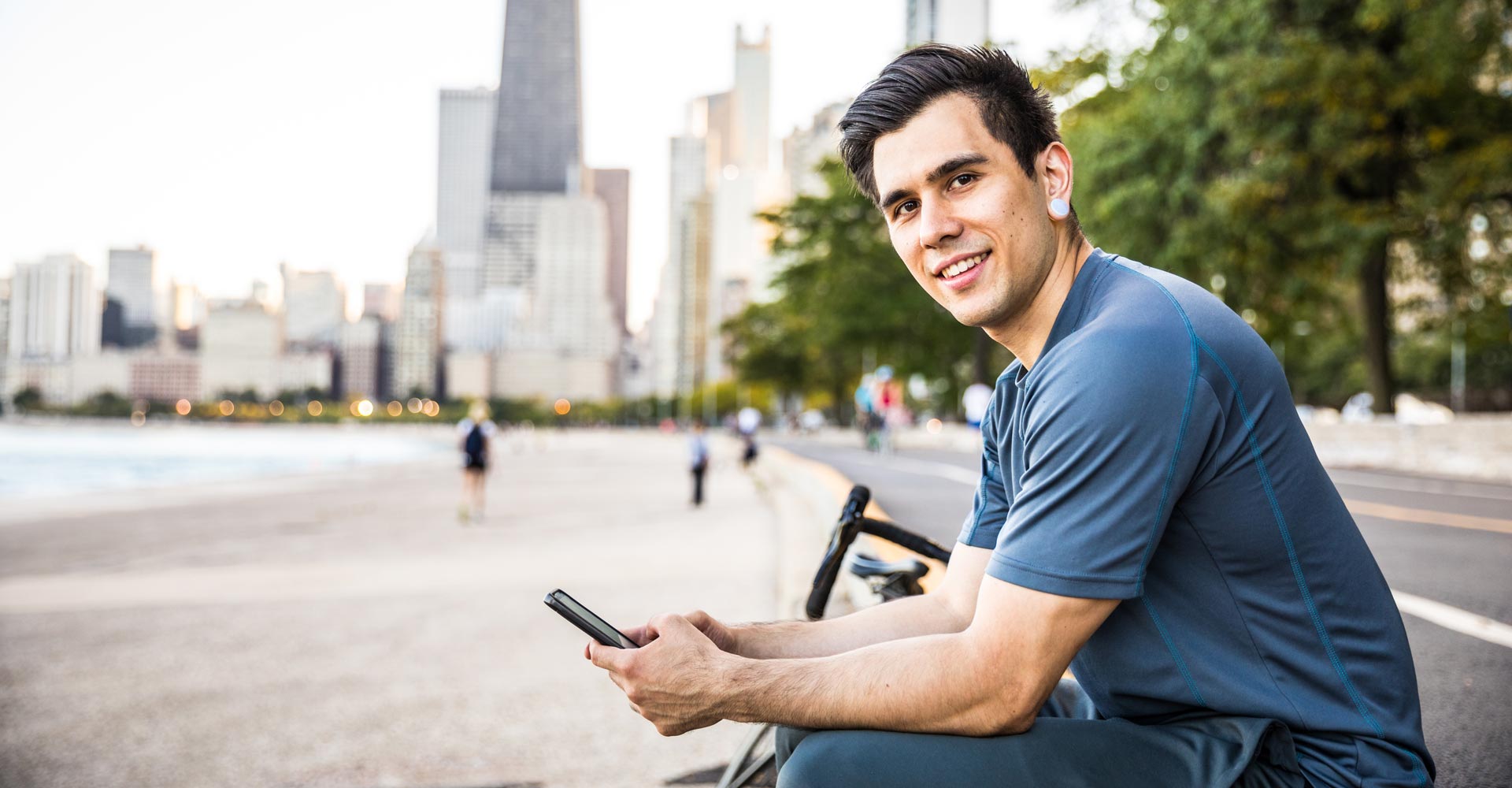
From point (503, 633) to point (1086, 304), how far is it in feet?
18.5

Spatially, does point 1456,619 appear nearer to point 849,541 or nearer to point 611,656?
point 849,541

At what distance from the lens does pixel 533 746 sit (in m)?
4.05

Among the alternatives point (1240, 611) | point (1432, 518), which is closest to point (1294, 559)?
point (1240, 611)

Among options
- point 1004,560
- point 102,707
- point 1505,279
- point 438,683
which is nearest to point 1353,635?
point 1004,560

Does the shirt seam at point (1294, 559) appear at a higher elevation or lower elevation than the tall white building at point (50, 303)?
lower

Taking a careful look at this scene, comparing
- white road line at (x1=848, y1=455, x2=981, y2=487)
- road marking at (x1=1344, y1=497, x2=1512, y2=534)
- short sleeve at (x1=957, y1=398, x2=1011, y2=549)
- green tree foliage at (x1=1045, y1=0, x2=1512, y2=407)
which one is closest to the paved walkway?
short sleeve at (x1=957, y1=398, x2=1011, y2=549)

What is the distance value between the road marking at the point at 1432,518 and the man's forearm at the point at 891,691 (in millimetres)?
7835

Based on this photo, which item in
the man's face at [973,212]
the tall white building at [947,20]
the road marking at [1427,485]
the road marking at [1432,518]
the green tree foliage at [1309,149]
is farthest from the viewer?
the green tree foliage at [1309,149]

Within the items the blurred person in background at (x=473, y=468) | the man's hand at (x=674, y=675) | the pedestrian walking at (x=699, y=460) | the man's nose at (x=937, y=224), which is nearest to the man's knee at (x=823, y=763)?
the man's hand at (x=674, y=675)

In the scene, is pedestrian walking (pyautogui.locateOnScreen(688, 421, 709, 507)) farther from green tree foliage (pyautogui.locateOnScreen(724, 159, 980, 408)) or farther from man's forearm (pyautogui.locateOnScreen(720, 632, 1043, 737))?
green tree foliage (pyautogui.locateOnScreen(724, 159, 980, 408))

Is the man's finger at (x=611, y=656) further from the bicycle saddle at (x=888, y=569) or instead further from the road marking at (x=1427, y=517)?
the road marking at (x=1427, y=517)

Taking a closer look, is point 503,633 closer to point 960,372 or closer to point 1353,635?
point 1353,635

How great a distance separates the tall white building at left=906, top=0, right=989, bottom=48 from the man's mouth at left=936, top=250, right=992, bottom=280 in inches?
146

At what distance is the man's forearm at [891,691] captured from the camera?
133cm
